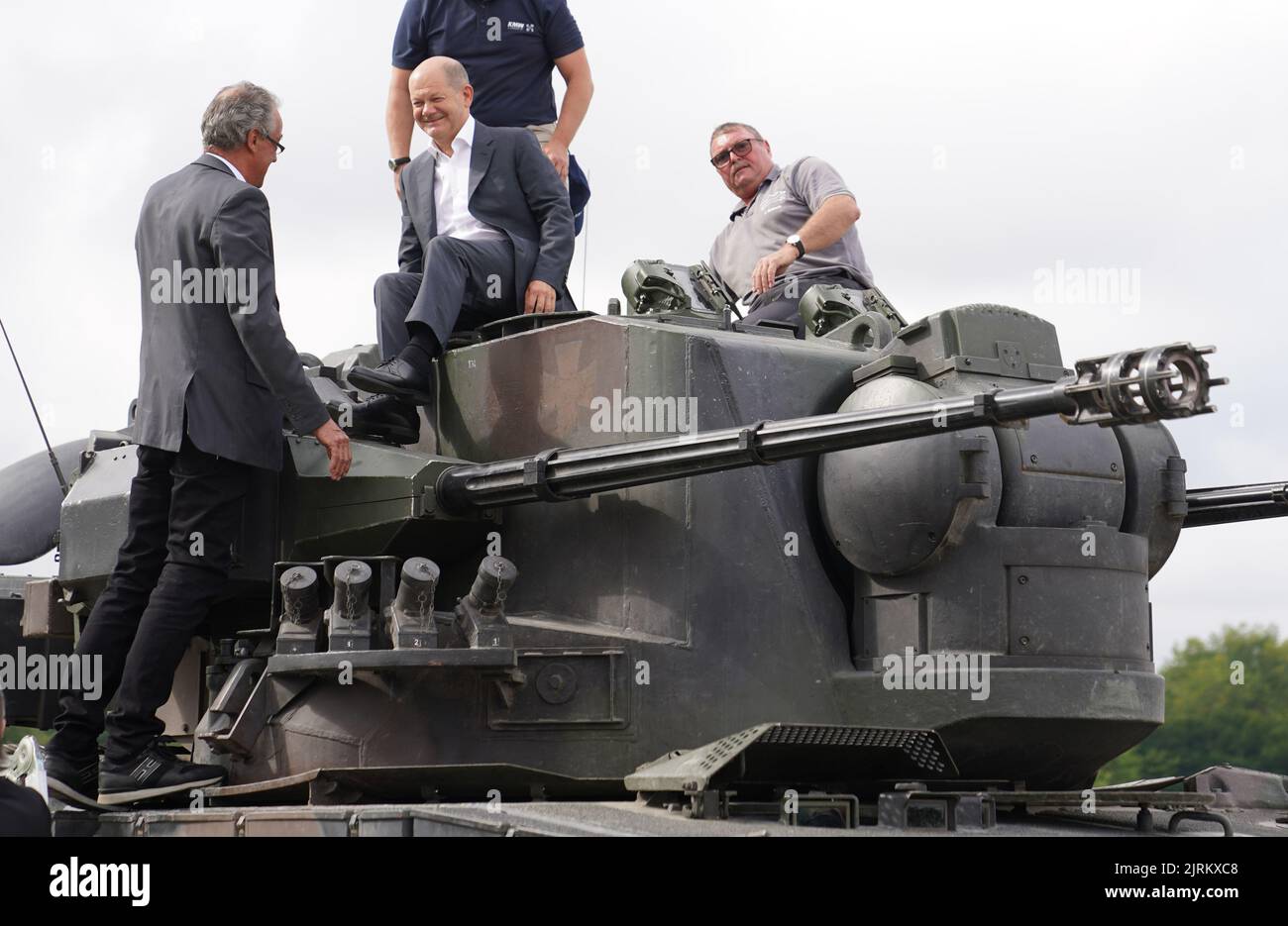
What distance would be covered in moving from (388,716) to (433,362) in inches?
73.0

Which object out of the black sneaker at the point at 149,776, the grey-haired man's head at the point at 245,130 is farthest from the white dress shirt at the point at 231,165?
the black sneaker at the point at 149,776

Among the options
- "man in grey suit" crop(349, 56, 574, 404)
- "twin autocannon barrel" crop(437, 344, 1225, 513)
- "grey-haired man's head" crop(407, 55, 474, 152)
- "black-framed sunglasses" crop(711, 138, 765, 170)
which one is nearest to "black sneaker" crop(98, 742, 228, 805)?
"twin autocannon barrel" crop(437, 344, 1225, 513)

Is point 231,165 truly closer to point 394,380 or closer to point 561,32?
point 394,380

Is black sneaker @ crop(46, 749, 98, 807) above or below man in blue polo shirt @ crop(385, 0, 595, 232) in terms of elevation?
below

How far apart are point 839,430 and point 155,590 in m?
2.74

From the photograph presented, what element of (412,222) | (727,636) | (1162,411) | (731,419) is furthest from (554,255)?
(1162,411)

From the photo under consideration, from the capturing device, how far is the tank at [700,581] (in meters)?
7.32

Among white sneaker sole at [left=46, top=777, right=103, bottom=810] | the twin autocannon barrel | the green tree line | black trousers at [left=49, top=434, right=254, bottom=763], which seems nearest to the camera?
the twin autocannon barrel

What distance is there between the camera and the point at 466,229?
29.2ft

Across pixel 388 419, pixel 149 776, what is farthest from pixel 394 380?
pixel 149 776

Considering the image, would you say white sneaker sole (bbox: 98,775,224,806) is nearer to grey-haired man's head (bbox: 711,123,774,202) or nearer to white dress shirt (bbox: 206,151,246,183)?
white dress shirt (bbox: 206,151,246,183)

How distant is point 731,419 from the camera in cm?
782

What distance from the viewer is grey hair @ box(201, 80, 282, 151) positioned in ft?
26.3
